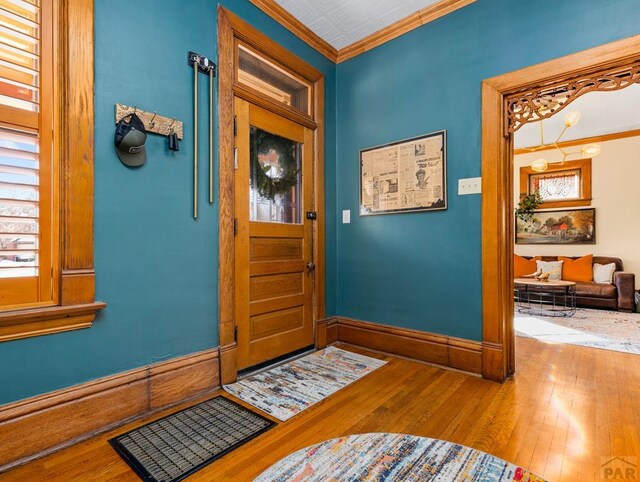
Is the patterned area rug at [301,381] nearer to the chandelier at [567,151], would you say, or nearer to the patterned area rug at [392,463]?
the patterned area rug at [392,463]

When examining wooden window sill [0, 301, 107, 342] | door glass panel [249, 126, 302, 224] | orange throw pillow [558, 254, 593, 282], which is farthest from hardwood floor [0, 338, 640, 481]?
orange throw pillow [558, 254, 593, 282]

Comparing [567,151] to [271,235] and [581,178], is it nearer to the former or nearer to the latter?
[581,178]

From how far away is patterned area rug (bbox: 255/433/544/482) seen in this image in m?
1.39

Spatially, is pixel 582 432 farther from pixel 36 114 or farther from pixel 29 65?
pixel 29 65

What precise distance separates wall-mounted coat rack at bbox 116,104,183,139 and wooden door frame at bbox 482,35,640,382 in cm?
219

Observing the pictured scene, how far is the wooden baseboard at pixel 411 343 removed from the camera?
254 cm

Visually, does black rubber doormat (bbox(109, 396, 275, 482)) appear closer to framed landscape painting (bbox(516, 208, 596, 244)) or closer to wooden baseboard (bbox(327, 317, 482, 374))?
wooden baseboard (bbox(327, 317, 482, 374))

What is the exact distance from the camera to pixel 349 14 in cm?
282

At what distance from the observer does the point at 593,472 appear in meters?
1.42

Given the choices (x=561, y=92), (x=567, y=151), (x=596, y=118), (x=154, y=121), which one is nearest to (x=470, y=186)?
(x=561, y=92)

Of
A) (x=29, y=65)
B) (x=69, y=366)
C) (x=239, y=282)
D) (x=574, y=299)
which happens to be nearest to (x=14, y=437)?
(x=69, y=366)

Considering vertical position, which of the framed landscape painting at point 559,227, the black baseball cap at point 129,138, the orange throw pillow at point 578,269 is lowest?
the orange throw pillow at point 578,269

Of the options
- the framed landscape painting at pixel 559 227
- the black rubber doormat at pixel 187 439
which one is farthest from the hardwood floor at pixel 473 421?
the framed landscape painting at pixel 559 227

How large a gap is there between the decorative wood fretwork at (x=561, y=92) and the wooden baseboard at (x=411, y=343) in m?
1.69
